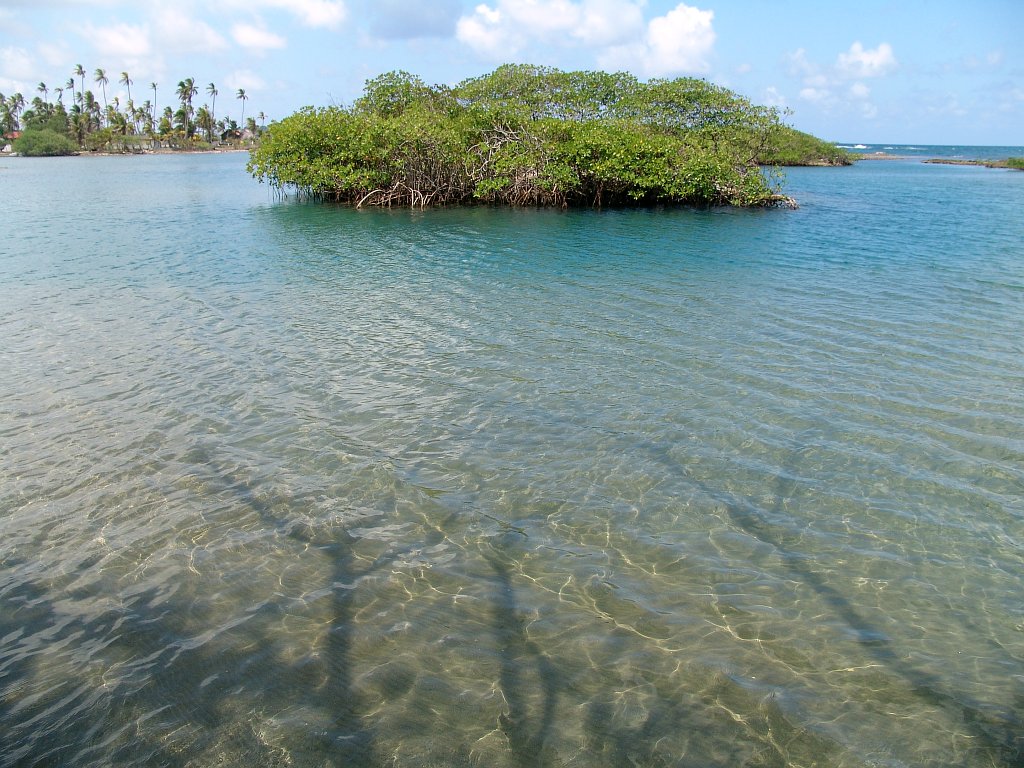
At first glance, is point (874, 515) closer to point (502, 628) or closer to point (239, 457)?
point (502, 628)

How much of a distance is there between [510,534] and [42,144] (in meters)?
133

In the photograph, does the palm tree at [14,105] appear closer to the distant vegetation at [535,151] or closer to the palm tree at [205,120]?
the palm tree at [205,120]

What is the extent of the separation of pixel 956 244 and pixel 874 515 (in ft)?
74.1

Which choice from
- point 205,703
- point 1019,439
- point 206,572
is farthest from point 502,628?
point 1019,439

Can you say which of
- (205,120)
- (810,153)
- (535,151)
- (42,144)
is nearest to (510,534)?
(535,151)

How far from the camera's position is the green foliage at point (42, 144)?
10881cm

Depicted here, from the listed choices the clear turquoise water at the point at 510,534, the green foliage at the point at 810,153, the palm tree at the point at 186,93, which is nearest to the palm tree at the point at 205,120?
the palm tree at the point at 186,93

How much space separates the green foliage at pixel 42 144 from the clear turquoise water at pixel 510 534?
12094 cm

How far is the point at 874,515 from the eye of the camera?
21.6 ft

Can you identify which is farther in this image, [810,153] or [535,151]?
[810,153]

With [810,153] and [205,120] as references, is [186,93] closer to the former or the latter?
[205,120]

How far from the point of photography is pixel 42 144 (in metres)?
108

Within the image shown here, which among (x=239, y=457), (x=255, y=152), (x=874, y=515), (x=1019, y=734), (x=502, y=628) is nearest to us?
(x=1019, y=734)

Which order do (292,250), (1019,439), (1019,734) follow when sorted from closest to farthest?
(1019,734) < (1019,439) < (292,250)
